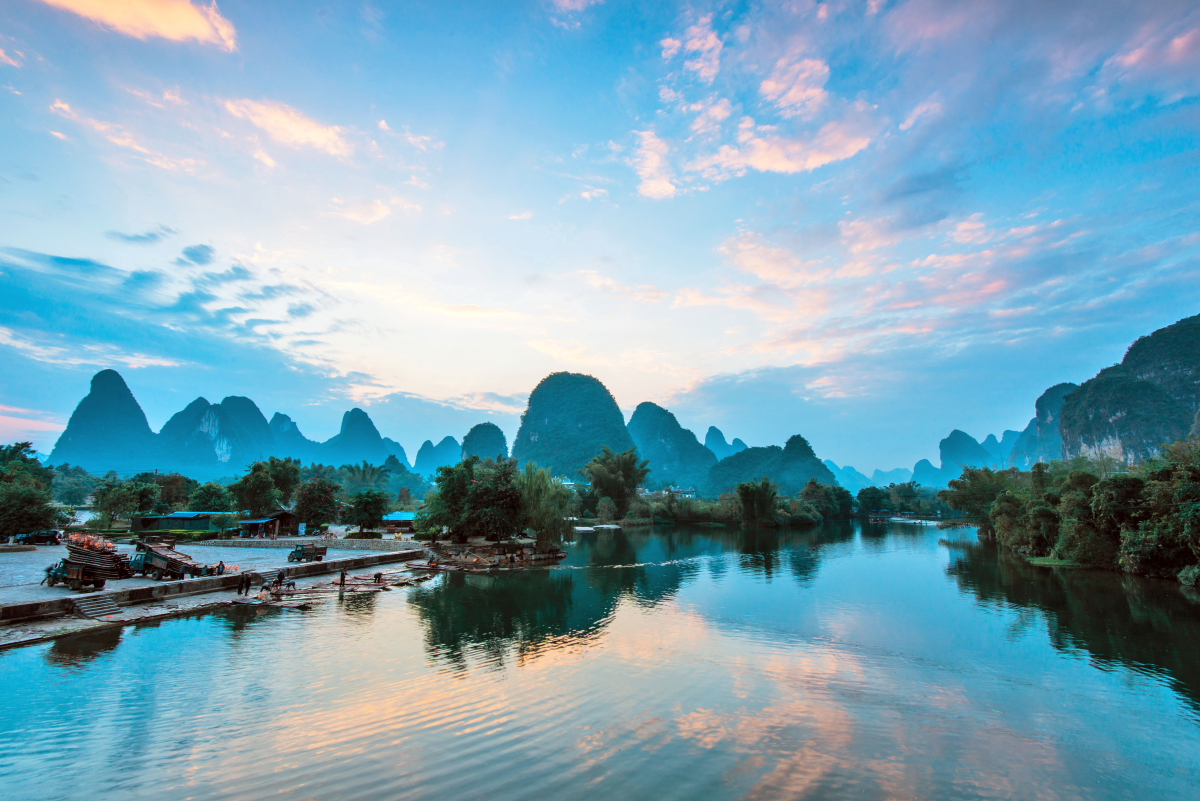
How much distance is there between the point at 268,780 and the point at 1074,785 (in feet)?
39.9

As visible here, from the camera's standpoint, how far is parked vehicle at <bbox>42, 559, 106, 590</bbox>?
58.0 ft

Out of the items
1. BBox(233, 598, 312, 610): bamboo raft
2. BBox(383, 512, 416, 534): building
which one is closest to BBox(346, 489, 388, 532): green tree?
BBox(383, 512, 416, 534): building

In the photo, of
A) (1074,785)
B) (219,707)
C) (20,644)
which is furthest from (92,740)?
(1074,785)

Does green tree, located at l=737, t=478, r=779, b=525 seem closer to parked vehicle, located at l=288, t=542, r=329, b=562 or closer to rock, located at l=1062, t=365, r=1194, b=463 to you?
parked vehicle, located at l=288, t=542, r=329, b=562

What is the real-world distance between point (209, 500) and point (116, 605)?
118 ft

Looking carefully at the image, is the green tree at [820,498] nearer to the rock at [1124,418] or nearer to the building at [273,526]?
the rock at [1124,418]

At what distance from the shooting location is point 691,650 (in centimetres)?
1532

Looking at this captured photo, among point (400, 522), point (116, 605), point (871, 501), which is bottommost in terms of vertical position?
point (116, 605)

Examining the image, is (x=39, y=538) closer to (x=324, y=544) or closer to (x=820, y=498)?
(x=324, y=544)

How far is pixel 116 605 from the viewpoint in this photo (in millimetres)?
16609

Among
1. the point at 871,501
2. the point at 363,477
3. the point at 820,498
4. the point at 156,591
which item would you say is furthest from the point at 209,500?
the point at 871,501

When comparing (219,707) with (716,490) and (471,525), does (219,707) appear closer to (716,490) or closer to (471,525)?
(471,525)

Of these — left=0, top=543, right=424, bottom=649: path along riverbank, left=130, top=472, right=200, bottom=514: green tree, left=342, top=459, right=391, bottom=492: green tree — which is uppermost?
left=342, top=459, right=391, bottom=492: green tree

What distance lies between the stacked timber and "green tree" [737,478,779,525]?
6368cm
